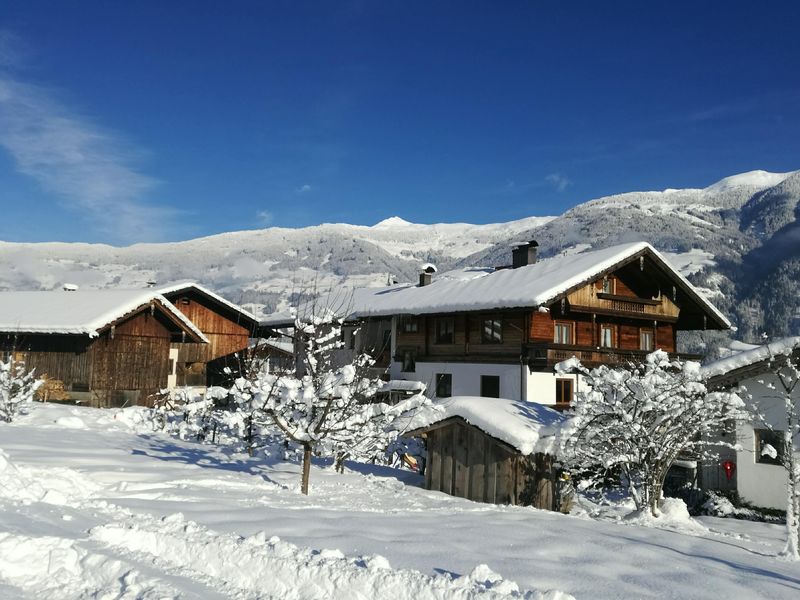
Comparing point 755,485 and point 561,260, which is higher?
point 561,260

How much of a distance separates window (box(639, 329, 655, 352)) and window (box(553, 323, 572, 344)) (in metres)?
5.03

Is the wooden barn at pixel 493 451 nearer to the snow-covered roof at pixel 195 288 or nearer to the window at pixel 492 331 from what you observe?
the window at pixel 492 331

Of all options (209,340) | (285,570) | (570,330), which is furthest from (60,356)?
(285,570)

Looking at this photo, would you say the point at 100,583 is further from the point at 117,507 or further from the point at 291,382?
the point at 291,382

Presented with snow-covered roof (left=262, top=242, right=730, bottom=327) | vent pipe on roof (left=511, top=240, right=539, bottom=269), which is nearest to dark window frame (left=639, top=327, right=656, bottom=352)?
snow-covered roof (left=262, top=242, right=730, bottom=327)

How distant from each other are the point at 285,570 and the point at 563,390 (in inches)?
896

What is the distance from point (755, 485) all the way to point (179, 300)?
29294 mm

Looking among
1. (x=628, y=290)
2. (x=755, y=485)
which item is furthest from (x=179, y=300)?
(x=755, y=485)

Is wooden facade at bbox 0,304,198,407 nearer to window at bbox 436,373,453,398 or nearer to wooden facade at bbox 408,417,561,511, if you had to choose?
window at bbox 436,373,453,398

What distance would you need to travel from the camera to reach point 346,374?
12.0 metres

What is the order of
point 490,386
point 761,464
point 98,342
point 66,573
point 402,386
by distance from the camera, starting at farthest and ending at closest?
point 402,386 < point 490,386 < point 98,342 < point 761,464 < point 66,573

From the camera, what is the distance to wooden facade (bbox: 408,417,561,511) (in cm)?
1348

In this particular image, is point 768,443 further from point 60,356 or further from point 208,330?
point 208,330

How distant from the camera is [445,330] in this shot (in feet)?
101
